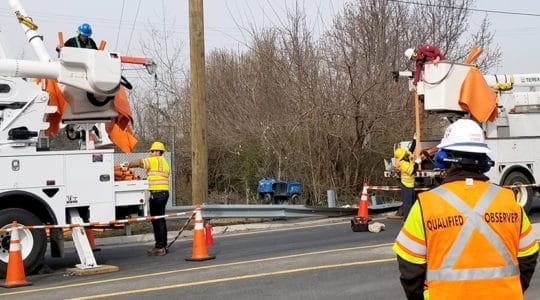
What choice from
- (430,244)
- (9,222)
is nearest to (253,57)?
(9,222)

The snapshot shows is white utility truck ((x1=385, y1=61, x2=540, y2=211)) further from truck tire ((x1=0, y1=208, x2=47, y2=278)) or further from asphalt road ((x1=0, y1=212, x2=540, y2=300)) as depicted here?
truck tire ((x1=0, y1=208, x2=47, y2=278))

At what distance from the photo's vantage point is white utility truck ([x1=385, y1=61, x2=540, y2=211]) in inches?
531

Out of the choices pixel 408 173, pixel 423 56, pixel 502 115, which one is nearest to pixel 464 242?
pixel 423 56

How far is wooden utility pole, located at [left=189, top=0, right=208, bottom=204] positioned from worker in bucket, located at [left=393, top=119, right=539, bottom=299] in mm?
12662

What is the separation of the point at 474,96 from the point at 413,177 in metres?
2.16

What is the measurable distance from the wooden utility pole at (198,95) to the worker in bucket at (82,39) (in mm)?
5302

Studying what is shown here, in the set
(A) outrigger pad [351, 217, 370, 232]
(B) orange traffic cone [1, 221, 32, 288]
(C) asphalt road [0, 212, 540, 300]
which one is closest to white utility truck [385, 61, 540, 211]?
(A) outrigger pad [351, 217, 370, 232]

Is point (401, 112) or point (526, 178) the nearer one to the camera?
point (526, 178)

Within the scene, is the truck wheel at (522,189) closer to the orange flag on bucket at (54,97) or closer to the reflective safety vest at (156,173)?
the reflective safety vest at (156,173)

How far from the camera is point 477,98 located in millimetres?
14078

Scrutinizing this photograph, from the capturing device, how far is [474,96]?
45.9 ft

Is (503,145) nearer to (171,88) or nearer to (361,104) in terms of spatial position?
(361,104)

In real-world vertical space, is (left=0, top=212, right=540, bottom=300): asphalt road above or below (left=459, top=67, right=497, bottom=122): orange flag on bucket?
below

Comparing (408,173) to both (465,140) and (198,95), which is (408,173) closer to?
(198,95)
